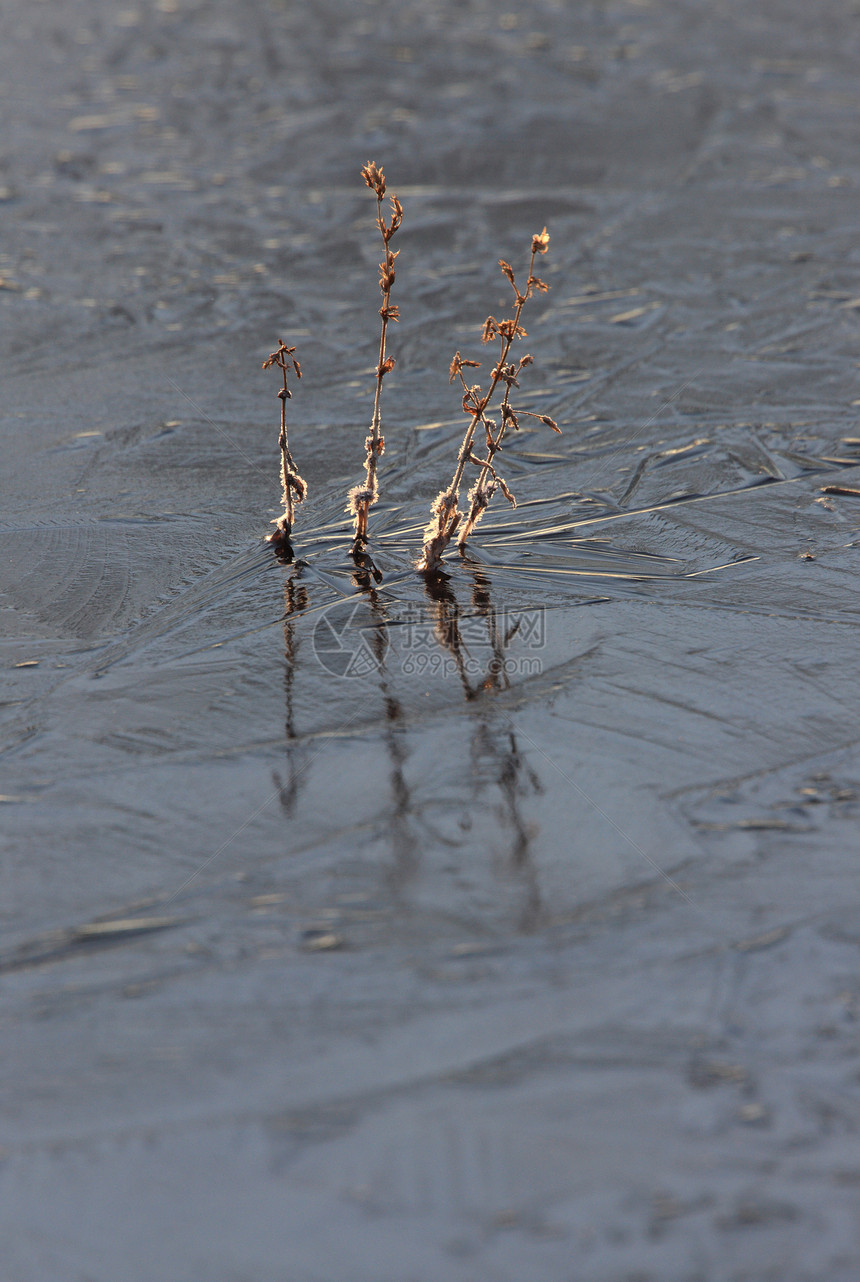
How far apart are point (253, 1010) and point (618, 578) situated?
1.67m

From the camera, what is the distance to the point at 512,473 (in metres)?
3.47

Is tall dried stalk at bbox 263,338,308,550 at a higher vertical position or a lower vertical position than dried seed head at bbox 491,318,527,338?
lower

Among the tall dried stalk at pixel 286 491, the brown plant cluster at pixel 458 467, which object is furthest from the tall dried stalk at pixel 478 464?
the tall dried stalk at pixel 286 491

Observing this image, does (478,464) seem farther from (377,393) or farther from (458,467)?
(377,393)

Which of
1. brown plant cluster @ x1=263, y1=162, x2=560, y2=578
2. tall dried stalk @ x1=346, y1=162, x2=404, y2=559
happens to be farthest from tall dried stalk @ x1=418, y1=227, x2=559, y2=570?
tall dried stalk @ x1=346, y1=162, x2=404, y2=559

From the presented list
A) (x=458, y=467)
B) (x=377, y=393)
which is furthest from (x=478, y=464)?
(x=377, y=393)

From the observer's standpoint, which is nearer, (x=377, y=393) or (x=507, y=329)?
(x=507, y=329)

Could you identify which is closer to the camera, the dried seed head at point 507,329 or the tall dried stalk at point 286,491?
the dried seed head at point 507,329

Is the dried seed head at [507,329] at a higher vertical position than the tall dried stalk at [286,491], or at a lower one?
higher

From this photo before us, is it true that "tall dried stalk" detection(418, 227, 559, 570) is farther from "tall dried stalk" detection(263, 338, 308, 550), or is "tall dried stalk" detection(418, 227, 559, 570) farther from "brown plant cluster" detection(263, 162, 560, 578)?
"tall dried stalk" detection(263, 338, 308, 550)

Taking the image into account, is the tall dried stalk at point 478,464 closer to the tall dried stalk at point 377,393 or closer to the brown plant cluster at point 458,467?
the brown plant cluster at point 458,467

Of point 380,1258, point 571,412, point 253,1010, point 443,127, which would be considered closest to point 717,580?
point 571,412

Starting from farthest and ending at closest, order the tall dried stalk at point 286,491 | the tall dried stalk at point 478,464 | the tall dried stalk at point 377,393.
Result: the tall dried stalk at point 286,491, the tall dried stalk at point 478,464, the tall dried stalk at point 377,393

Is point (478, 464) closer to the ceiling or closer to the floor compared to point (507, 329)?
closer to the floor
